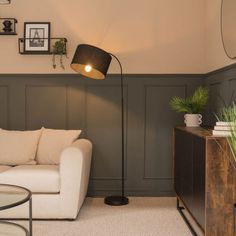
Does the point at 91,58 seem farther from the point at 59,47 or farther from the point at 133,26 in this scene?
the point at 133,26

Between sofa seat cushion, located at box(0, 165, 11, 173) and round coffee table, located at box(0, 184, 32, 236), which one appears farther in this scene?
sofa seat cushion, located at box(0, 165, 11, 173)

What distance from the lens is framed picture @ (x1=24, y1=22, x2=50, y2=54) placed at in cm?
398

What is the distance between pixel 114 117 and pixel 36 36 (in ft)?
3.99

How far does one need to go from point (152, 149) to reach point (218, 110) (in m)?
0.87

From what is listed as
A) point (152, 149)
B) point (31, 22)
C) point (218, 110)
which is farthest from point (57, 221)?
point (31, 22)

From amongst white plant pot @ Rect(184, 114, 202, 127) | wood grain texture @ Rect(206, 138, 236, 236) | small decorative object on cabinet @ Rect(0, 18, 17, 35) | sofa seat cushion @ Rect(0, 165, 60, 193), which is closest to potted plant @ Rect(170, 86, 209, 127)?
white plant pot @ Rect(184, 114, 202, 127)

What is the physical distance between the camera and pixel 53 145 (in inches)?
142

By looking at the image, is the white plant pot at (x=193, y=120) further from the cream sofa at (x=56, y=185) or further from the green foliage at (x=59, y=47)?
the green foliage at (x=59, y=47)

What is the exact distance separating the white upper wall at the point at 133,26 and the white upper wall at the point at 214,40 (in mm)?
115

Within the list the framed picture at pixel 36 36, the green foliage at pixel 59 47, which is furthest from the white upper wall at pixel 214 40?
the framed picture at pixel 36 36

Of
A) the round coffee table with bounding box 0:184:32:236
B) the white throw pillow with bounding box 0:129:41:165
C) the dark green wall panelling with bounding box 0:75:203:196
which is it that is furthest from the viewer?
the dark green wall panelling with bounding box 0:75:203:196

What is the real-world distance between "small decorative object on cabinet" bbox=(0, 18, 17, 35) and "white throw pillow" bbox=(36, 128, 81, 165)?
1.20 metres

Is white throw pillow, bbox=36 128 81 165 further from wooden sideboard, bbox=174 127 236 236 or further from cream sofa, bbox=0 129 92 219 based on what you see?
wooden sideboard, bbox=174 127 236 236

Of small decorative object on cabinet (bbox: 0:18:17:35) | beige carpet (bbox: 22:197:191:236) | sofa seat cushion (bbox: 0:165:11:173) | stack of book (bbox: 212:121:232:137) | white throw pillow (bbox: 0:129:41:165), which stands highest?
small decorative object on cabinet (bbox: 0:18:17:35)
